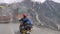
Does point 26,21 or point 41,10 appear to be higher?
point 41,10

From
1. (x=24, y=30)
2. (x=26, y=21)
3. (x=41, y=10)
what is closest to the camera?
(x=26, y=21)

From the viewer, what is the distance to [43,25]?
12.0 meters

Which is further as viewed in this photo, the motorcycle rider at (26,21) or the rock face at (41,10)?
the rock face at (41,10)

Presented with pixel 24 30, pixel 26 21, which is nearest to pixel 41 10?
pixel 24 30

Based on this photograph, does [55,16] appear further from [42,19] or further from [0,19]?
[0,19]

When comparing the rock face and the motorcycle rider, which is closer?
the motorcycle rider

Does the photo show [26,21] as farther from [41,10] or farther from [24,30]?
[41,10]

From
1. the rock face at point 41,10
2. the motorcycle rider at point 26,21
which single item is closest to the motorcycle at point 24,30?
the motorcycle rider at point 26,21

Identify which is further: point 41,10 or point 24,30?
point 41,10

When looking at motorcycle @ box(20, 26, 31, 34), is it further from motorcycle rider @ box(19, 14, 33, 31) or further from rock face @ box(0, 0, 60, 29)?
rock face @ box(0, 0, 60, 29)

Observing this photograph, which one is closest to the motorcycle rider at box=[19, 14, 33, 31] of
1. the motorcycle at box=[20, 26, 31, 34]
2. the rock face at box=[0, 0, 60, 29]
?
the motorcycle at box=[20, 26, 31, 34]

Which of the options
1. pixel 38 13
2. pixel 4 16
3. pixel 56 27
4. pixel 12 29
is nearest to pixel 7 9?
pixel 4 16

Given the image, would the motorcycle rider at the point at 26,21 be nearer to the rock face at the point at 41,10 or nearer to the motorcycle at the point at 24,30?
the motorcycle at the point at 24,30

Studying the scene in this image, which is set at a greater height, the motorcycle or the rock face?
the rock face
